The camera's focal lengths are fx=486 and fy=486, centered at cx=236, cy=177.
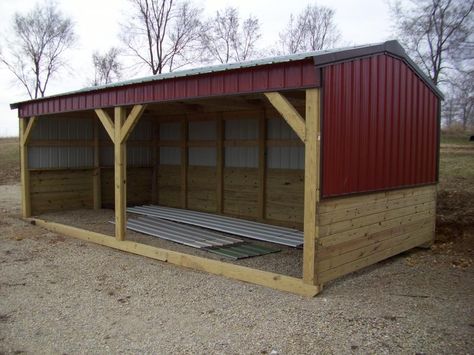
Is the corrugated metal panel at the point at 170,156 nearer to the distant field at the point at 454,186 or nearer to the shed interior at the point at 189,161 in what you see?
the shed interior at the point at 189,161

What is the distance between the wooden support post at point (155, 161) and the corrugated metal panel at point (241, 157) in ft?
8.64

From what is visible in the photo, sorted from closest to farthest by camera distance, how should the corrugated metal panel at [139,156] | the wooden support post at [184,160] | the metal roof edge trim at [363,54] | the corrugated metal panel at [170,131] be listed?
1. the metal roof edge trim at [363,54]
2. the wooden support post at [184,160]
3. the corrugated metal panel at [170,131]
4. the corrugated metal panel at [139,156]

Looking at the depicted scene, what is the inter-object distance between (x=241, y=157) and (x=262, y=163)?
0.73 metres

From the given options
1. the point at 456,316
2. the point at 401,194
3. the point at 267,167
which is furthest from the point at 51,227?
the point at 456,316

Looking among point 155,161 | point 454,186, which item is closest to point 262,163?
point 155,161

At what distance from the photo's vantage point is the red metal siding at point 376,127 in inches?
210

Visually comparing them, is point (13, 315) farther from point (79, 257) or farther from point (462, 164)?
point (462, 164)

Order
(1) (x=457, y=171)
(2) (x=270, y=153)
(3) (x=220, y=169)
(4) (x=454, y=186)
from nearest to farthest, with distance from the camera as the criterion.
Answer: (2) (x=270, y=153)
(3) (x=220, y=169)
(4) (x=454, y=186)
(1) (x=457, y=171)

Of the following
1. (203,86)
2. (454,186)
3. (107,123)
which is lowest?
(454,186)

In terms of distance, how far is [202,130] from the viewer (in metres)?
11.2

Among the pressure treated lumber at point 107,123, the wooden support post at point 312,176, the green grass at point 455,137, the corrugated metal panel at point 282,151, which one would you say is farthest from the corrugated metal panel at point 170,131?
the green grass at point 455,137

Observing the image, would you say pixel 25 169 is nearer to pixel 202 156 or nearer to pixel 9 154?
pixel 202 156

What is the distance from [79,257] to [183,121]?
5.22 m

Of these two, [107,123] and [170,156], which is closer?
[107,123]
